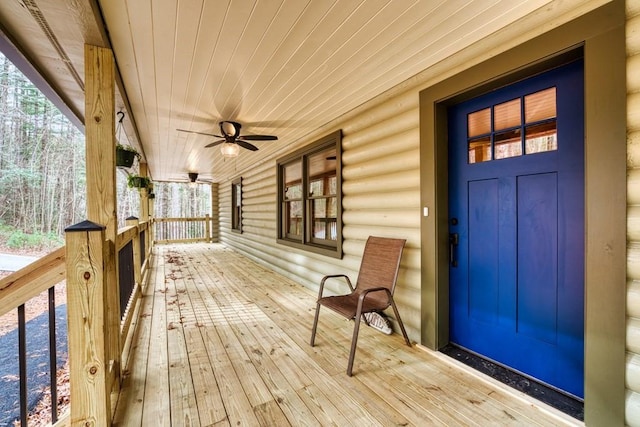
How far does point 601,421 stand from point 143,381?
279cm

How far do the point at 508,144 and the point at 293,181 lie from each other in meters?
3.62

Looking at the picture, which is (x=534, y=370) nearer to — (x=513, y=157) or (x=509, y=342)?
(x=509, y=342)

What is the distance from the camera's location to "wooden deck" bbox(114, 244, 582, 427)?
1.58m

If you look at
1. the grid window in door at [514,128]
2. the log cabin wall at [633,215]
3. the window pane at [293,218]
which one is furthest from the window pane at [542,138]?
the window pane at [293,218]

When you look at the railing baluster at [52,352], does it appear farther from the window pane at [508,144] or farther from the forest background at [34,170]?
the forest background at [34,170]

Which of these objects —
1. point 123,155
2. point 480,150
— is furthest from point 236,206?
point 480,150

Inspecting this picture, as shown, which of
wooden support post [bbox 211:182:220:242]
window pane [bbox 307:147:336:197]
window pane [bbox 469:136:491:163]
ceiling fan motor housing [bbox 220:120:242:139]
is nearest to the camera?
window pane [bbox 469:136:491:163]

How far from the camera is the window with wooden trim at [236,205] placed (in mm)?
8008

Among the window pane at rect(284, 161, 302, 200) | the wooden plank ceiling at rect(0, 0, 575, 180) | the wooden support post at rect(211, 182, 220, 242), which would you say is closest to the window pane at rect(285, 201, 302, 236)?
the window pane at rect(284, 161, 302, 200)

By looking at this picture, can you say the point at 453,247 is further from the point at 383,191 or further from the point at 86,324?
the point at 86,324

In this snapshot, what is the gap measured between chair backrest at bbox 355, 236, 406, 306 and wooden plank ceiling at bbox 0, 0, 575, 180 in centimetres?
153

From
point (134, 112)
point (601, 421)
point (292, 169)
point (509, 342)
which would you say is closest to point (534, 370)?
point (509, 342)

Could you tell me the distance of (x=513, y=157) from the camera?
6.52 ft

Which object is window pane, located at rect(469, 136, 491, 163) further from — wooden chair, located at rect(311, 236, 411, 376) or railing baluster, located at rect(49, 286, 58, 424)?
railing baluster, located at rect(49, 286, 58, 424)
